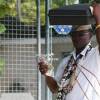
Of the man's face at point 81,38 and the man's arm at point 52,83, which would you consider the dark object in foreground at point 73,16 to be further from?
the man's arm at point 52,83

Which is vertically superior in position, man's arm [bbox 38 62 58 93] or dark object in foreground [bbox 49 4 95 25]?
dark object in foreground [bbox 49 4 95 25]

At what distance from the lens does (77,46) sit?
4.51 metres

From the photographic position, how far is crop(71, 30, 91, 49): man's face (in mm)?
4492

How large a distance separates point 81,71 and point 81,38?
1.11 feet

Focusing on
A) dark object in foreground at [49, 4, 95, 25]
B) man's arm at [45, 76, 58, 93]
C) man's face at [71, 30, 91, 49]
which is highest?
dark object in foreground at [49, 4, 95, 25]

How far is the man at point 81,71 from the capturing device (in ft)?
13.9

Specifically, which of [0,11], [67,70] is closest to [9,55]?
[0,11]

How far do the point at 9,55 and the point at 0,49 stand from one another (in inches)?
7.3

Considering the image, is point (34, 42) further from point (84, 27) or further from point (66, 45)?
point (84, 27)

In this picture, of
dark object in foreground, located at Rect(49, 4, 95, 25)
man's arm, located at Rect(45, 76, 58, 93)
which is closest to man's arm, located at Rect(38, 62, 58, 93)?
man's arm, located at Rect(45, 76, 58, 93)

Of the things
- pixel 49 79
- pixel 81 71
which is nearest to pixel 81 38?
pixel 81 71

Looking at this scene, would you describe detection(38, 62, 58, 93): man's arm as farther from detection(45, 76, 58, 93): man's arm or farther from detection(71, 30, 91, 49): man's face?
detection(71, 30, 91, 49): man's face

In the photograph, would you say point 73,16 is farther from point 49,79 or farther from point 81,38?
point 49,79

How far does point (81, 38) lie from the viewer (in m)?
4.50
